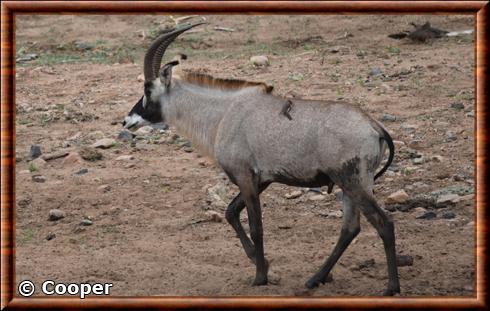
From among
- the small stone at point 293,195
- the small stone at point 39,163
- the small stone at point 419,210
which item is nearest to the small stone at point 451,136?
the small stone at point 419,210

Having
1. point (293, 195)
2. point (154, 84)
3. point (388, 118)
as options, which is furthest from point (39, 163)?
point (388, 118)

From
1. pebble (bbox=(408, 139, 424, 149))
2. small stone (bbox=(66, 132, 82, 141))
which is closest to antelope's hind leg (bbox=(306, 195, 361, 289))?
pebble (bbox=(408, 139, 424, 149))

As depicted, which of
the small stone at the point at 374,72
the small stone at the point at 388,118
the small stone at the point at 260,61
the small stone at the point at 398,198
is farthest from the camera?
the small stone at the point at 260,61

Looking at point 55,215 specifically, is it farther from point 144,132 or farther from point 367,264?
point 367,264

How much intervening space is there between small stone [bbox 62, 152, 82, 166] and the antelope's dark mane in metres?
3.39

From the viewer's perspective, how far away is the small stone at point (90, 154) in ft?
41.1

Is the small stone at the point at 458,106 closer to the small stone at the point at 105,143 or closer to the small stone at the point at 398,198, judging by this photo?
the small stone at the point at 398,198

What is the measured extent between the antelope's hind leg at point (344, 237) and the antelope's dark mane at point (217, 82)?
139cm

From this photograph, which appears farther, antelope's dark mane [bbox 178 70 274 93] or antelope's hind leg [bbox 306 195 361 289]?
antelope's dark mane [bbox 178 70 274 93]

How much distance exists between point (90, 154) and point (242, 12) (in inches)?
212

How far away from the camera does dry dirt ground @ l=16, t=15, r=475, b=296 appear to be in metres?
9.15

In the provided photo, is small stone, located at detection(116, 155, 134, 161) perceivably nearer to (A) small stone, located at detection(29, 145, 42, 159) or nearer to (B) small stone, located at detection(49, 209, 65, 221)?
(A) small stone, located at detection(29, 145, 42, 159)

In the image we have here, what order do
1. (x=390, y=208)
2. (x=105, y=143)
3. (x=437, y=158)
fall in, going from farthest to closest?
(x=105, y=143) → (x=437, y=158) → (x=390, y=208)

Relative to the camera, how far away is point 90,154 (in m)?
12.6
